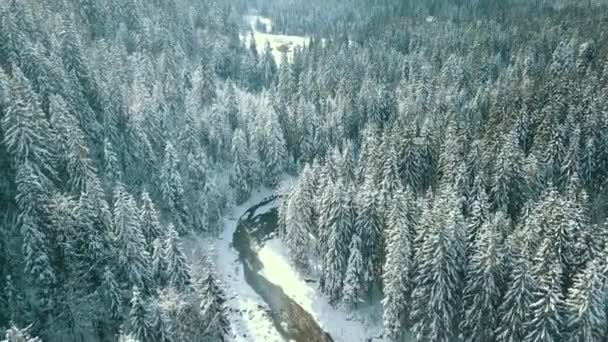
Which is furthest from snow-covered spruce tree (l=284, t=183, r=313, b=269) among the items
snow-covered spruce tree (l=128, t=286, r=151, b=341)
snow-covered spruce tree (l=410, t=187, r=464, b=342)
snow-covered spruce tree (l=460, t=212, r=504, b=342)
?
snow-covered spruce tree (l=128, t=286, r=151, b=341)

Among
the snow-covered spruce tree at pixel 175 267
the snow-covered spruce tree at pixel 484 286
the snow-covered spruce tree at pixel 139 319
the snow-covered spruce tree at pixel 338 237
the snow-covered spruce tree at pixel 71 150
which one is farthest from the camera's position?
the snow-covered spruce tree at pixel 338 237

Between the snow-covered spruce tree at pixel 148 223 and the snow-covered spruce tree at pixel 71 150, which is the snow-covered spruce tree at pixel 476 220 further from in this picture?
the snow-covered spruce tree at pixel 71 150

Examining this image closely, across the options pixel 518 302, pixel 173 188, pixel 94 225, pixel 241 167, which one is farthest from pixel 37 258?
pixel 518 302

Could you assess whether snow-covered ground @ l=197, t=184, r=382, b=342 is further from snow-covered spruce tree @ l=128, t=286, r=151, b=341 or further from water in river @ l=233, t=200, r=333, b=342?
snow-covered spruce tree @ l=128, t=286, r=151, b=341

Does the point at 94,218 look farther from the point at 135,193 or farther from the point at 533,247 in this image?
the point at 533,247

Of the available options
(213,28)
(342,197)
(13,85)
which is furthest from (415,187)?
(213,28)

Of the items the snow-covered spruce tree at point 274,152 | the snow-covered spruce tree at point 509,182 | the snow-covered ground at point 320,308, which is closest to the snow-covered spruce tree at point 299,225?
the snow-covered ground at point 320,308
